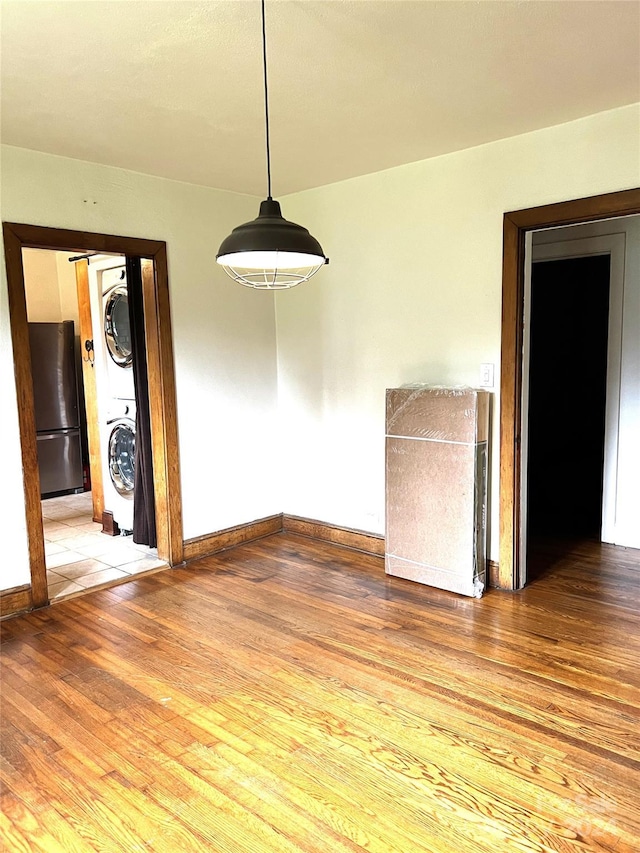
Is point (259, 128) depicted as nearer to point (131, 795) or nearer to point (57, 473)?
point (131, 795)

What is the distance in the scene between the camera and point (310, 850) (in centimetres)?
183

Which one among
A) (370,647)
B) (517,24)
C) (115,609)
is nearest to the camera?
(517,24)

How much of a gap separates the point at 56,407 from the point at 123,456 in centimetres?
197

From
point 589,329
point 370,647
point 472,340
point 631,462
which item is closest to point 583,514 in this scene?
point 631,462

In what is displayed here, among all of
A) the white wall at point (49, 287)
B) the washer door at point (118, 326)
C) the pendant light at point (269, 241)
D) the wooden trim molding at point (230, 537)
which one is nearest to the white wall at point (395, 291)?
the wooden trim molding at point (230, 537)

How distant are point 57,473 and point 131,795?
5.06 metres

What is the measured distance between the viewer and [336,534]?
4703 mm

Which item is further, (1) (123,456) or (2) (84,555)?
(1) (123,456)

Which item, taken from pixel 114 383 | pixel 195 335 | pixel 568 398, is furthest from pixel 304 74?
pixel 568 398

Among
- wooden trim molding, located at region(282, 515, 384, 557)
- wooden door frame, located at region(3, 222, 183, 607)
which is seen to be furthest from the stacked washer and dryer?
wooden trim molding, located at region(282, 515, 384, 557)

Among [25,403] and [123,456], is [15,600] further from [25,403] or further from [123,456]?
[123,456]

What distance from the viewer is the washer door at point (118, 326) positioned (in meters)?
4.79

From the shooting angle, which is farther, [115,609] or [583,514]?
[583,514]

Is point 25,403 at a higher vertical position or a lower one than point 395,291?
lower
